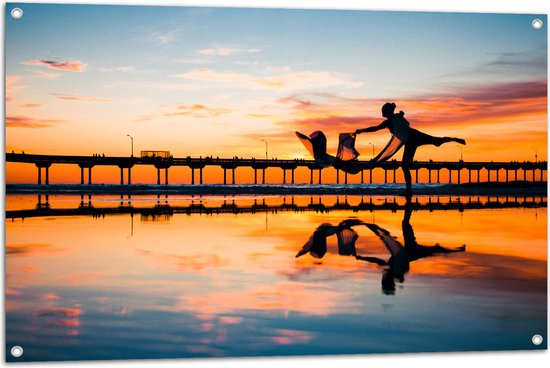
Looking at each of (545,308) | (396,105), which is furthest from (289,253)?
(545,308)

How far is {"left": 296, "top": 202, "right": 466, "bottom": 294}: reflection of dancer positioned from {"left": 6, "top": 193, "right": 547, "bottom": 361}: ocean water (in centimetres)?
4

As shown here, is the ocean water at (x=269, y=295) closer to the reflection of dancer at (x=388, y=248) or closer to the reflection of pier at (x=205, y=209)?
the reflection of dancer at (x=388, y=248)

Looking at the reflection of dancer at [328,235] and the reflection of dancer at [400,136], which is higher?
the reflection of dancer at [400,136]

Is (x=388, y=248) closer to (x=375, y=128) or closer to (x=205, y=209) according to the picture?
(x=375, y=128)

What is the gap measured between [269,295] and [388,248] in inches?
186

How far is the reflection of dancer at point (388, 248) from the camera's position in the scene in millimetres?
9406

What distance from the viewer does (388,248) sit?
1214 cm

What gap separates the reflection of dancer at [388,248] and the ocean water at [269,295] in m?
0.04

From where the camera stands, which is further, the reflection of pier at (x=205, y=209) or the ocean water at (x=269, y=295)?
the reflection of pier at (x=205, y=209)

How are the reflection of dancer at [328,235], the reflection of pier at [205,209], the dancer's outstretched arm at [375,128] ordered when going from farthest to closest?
the reflection of pier at [205,209]
the dancer's outstretched arm at [375,128]
the reflection of dancer at [328,235]

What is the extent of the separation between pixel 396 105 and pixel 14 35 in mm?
6159

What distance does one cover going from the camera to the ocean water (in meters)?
6.31

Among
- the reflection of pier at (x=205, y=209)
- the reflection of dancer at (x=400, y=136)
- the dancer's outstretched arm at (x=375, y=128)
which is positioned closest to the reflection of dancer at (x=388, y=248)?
the reflection of dancer at (x=400, y=136)

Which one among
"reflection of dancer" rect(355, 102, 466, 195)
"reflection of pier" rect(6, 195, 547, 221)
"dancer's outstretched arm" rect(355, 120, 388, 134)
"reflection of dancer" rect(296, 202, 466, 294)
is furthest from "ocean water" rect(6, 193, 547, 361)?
"reflection of pier" rect(6, 195, 547, 221)
